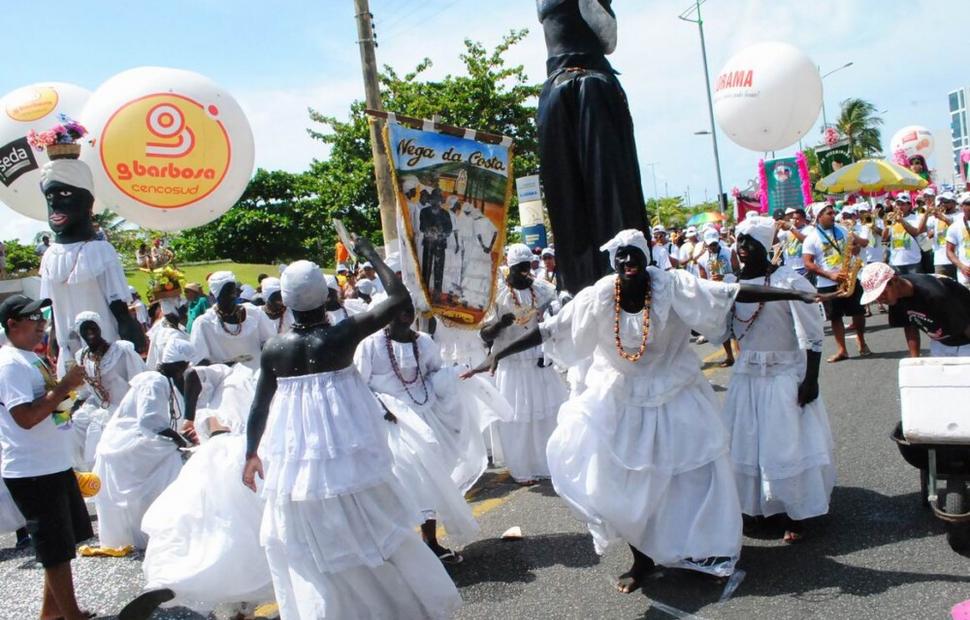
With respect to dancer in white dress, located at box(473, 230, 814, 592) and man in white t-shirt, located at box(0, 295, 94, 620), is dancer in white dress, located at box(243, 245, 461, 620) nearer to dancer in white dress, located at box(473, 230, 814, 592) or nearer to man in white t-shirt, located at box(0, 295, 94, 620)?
dancer in white dress, located at box(473, 230, 814, 592)

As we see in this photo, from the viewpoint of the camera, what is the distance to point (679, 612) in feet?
14.2

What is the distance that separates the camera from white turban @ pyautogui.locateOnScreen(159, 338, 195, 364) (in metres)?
6.43

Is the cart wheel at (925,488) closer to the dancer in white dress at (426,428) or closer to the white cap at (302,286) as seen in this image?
the dancer in white dress at (426,428)

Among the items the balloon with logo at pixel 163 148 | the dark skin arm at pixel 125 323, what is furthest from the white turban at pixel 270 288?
the dark skin arm at pixel 125 323

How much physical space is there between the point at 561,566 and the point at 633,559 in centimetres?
42

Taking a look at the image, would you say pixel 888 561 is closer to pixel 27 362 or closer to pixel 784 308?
pixel 784 308

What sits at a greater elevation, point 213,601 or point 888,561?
point 213,601

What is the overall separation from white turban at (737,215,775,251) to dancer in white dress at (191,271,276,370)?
422cm

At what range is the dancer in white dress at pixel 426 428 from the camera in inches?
206

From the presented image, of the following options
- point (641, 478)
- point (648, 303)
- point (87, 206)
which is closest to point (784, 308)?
point (648, 303)

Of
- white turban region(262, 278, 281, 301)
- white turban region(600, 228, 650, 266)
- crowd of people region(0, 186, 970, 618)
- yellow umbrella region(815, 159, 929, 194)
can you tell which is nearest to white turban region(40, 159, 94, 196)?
crowd of people region(0, 186, 970, 618)

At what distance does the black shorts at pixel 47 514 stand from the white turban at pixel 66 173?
8.84ft

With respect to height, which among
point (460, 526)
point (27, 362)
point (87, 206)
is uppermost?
point (87, 206)

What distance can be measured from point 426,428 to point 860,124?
6274 centimetres
